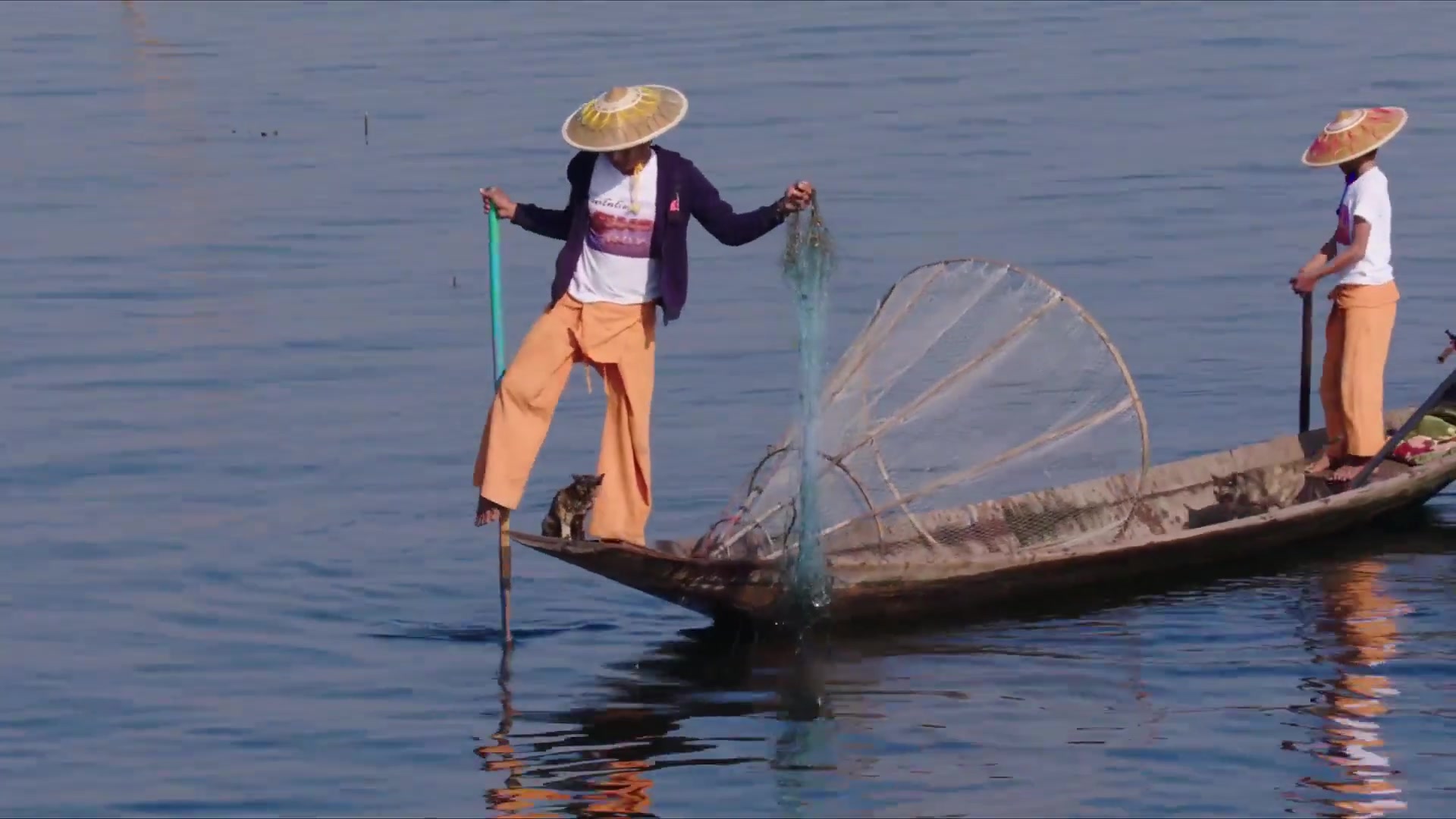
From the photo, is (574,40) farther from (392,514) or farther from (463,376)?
(392,514)

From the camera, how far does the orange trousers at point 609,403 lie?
863 cm

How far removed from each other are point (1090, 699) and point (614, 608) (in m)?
2.20

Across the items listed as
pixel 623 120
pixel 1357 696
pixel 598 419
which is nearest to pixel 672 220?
pixel 623 120

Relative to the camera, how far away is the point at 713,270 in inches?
627

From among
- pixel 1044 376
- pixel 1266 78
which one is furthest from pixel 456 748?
pixel 1266 78

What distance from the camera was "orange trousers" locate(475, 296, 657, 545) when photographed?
8633 mm

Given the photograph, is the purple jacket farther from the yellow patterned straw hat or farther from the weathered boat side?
the weathered boat side

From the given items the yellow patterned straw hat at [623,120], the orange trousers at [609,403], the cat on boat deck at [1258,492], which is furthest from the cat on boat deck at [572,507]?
the cat on boat deck at [1258,492]

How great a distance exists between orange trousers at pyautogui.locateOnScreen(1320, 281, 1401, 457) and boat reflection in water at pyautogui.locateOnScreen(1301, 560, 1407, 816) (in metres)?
0.59

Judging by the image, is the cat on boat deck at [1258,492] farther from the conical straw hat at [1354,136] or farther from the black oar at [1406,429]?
the conical straw hat at [1354,136]

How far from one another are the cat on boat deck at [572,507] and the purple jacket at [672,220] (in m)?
0.66

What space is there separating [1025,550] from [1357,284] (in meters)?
1.87

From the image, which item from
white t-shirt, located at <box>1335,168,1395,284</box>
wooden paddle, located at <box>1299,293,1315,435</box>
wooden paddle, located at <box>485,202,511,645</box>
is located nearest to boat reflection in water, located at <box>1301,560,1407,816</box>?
wooden paddle, located at <box>1299,293,1315,435</box>

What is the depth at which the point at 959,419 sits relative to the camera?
9.62 meters
